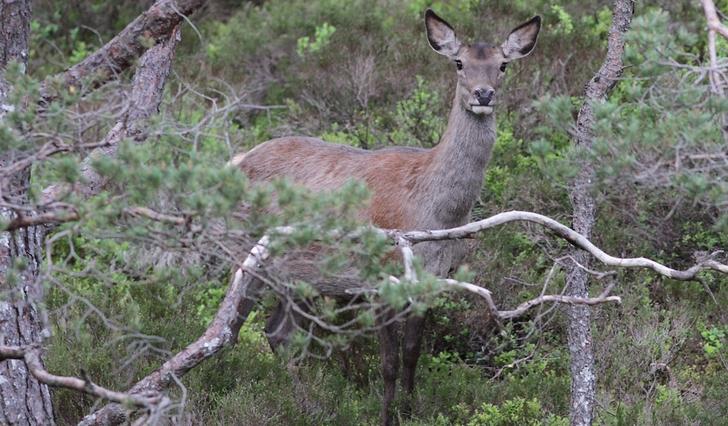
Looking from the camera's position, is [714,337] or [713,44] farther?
[714,337]

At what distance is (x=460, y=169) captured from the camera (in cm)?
732

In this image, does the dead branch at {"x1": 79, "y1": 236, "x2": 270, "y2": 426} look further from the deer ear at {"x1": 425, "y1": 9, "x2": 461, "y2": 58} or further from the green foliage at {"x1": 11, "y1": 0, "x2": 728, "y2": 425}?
the deer ear at {"x1": 425, "y1": 9, "x2": 461, "y2": 58}

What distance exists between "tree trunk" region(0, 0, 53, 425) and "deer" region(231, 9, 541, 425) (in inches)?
76.5

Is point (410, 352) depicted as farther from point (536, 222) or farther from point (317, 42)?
point (317, 42)

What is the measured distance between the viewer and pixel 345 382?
26.3 feet

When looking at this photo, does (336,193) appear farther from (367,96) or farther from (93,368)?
(367,96)

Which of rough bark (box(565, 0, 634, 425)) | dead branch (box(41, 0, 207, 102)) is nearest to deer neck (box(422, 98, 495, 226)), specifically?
rough bark (box(565, 0, 634, 425))

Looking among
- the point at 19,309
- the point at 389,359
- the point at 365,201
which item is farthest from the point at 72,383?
the point at 389,359

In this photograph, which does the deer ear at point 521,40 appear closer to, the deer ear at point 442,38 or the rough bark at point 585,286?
the deer ear at point 442,38

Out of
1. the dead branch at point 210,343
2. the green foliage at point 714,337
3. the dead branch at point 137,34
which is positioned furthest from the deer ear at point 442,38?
the dead branch at point 210,343

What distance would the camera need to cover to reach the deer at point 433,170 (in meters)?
7.32

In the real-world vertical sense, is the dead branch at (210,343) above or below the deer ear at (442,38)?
below

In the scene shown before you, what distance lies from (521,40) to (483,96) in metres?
0.84

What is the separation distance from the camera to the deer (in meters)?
7.32
